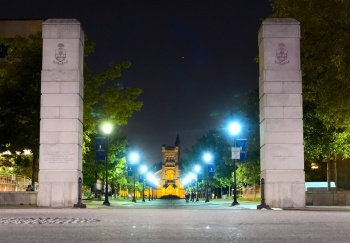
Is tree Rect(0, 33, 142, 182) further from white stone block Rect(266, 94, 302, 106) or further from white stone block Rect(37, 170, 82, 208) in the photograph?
white stone block Rect(266, 94, 302, 106)

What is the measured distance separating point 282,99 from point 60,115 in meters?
11.0

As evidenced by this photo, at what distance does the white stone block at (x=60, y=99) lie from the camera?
31609mm

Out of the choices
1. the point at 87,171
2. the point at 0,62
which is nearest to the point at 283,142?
the point at 87,171

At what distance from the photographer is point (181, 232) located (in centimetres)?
1190

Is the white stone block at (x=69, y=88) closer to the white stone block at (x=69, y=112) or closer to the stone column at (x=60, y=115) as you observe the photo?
the stone column at (x=60, y=115)

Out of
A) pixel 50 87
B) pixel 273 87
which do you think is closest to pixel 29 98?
pixel 50 87

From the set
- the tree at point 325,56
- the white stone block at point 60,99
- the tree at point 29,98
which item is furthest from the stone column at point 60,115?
the tree at point 325,56

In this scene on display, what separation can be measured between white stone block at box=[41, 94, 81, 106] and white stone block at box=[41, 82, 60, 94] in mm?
200

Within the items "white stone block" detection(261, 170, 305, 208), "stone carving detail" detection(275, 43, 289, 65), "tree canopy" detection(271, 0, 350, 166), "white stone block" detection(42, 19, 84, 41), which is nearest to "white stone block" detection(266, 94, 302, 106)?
"stone carving detail" detection(275, 43, 289, 65)

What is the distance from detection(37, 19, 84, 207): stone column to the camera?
31.1m

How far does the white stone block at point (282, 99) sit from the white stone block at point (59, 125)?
961 cm

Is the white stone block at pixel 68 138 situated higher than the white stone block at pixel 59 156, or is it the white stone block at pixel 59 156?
the white stone block at pixel 68 138

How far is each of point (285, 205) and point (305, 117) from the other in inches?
396

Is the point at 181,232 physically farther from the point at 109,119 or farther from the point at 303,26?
the point at 109,119
